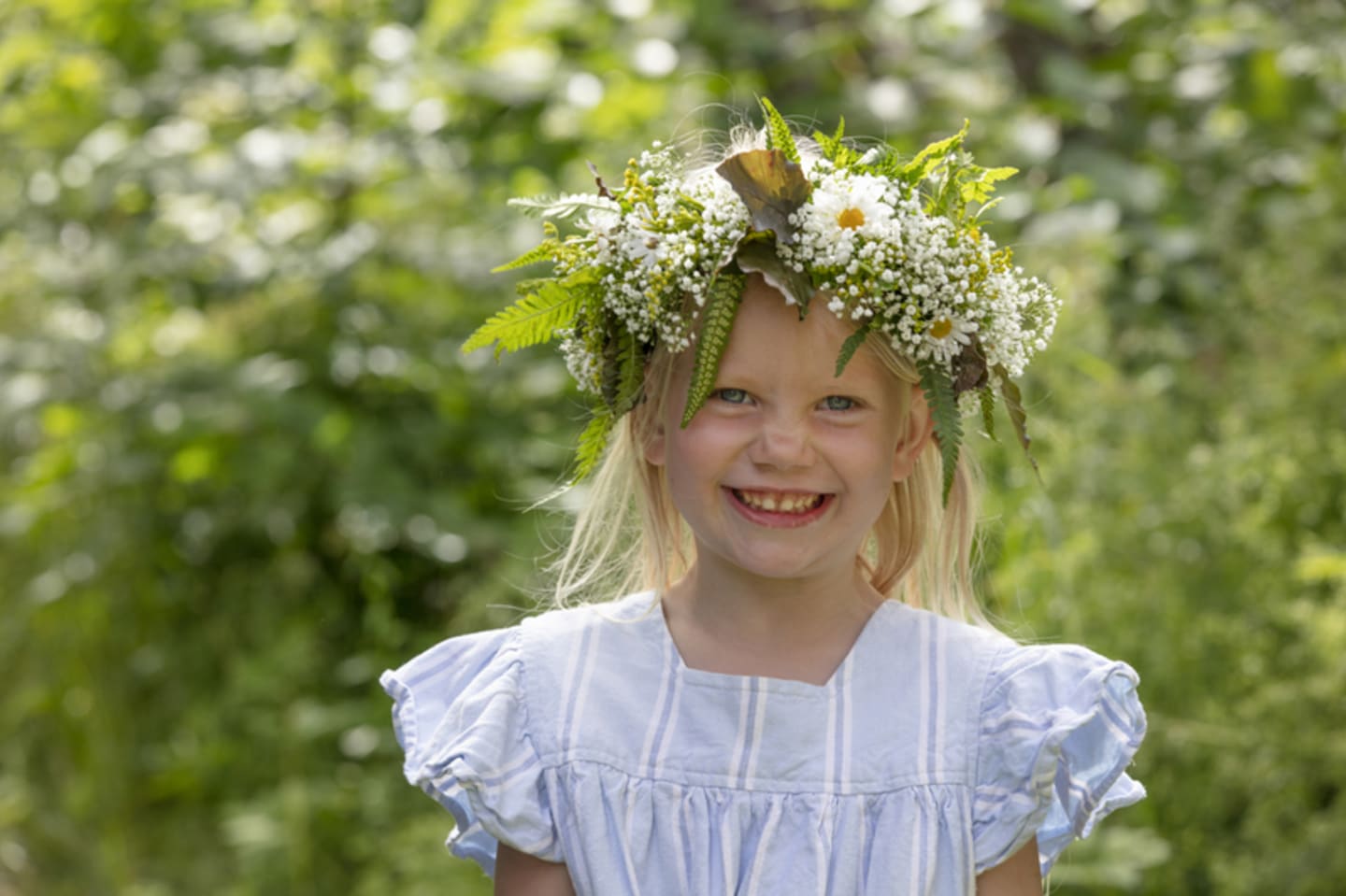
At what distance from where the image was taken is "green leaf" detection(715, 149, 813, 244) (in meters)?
1.88

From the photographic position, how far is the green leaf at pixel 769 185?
1882 millimetres

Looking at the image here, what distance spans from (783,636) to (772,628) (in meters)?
0.02

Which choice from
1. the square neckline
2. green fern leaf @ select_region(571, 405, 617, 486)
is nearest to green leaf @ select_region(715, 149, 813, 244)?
green fern leaf @ select_region(571, 405, 617, 486)

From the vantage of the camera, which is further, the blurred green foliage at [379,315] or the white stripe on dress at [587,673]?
the blurred green foliage at [379,315]

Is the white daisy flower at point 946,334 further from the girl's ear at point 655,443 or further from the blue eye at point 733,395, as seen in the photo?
the girl's ear at point 655,443

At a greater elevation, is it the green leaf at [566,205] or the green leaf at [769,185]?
the green leaf at [769,185]

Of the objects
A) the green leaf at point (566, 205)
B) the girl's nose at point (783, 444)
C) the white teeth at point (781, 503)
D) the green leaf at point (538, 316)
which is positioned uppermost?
the green leaf at point (566, 205)

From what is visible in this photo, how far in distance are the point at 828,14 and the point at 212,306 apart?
190 cm

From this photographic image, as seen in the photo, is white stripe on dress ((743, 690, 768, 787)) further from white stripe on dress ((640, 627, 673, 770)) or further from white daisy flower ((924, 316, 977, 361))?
white daisy flower ((924, 316, 977, 361))

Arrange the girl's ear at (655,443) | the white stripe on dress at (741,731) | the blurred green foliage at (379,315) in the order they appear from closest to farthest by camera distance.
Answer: the white stripe on dress at (741,731)
the girl's ear at (655,443)
the blurred green foliage at (379,315)

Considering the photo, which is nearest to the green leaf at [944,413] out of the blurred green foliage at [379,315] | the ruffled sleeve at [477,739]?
the ruffled sleeve at [477,739]

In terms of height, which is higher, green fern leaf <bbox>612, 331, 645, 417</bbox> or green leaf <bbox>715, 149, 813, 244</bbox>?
green leaf <bbox>715, 149, 813, 244</bbox>

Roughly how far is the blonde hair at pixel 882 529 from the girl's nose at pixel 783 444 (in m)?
0.21

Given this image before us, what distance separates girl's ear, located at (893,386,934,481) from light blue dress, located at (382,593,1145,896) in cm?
19
